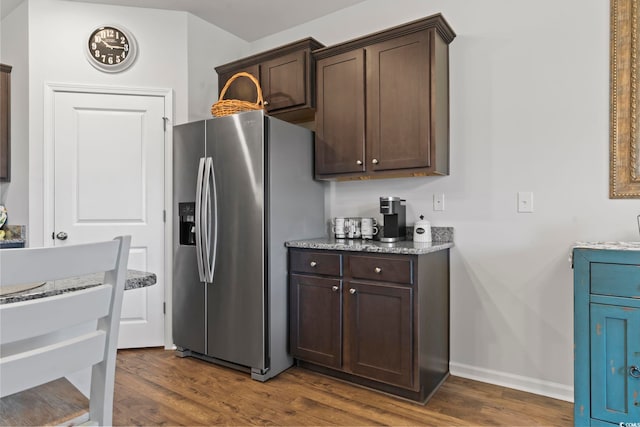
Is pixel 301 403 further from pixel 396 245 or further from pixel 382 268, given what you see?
pixel 396 245

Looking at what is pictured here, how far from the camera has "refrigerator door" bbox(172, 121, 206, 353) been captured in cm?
282

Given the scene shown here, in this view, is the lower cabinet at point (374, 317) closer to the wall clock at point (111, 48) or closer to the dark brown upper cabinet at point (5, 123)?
the wall clock at point (111, 48)

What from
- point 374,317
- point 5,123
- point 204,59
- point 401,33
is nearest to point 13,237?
point 5,123

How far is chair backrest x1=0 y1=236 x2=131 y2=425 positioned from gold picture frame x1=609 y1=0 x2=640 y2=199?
2.43m

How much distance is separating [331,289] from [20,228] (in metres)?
2.63

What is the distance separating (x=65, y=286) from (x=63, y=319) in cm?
16

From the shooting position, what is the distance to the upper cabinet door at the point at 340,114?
264 centimetres

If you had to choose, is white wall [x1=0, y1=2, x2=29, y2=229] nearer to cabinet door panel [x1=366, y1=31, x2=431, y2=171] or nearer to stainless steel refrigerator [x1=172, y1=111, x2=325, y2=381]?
stainless steel refrigerator [x1=172, y1=111, x2=325, y2=381]

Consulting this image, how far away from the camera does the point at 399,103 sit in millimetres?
2484

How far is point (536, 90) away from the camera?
2.33 metres

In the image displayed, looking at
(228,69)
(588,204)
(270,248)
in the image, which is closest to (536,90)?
(588,204)

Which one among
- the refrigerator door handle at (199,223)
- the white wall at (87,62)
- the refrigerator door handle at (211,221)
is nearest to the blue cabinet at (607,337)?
the refrigerator door handle at (211,221)

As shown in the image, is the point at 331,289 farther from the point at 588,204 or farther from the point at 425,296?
the point at 588,204

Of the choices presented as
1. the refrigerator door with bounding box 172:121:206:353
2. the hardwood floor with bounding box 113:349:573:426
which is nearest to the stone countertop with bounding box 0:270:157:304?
the hardwood floor with bounding box 113:349:573:426
